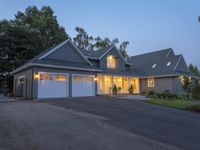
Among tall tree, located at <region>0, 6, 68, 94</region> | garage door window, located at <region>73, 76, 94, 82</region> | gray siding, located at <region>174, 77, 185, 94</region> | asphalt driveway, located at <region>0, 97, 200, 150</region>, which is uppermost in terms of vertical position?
tall tree, located at <region>0, 6, 68, 94</region>

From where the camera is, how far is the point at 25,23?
126ft

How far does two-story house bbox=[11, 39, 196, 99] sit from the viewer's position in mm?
16828

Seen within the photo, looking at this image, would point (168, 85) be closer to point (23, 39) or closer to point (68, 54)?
point (68, 54)

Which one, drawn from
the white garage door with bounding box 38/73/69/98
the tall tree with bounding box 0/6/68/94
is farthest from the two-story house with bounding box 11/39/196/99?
the tall tree with bounding box 0/6/68/94

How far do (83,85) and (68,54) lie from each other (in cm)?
355

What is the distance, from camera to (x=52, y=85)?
56.1ft

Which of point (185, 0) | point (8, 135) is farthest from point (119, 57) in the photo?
point (8, 135)

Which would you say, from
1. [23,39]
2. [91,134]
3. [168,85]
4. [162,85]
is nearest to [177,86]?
[168,85]

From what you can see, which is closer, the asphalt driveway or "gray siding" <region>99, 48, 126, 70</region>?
the asphalt driveway

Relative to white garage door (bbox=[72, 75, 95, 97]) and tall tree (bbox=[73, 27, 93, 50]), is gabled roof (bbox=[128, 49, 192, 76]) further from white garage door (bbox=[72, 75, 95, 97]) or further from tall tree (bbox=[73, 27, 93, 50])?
tall tree (bbox=[73, 27, 93, 50])

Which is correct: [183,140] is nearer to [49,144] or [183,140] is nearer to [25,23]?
[49,144]

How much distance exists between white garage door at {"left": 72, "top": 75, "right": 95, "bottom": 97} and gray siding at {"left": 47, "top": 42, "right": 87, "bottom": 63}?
2.20 meters

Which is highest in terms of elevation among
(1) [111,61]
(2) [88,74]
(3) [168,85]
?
(1) [111,61]

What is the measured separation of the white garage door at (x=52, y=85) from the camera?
16.5 m
